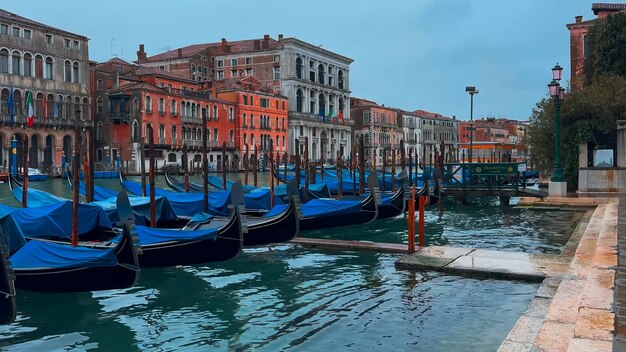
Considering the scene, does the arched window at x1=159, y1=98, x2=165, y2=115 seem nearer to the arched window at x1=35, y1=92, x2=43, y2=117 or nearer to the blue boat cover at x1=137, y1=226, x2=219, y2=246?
the arched window at x1=35, y1=92, x2=43, y2=117

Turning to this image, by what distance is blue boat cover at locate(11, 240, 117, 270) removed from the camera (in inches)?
232

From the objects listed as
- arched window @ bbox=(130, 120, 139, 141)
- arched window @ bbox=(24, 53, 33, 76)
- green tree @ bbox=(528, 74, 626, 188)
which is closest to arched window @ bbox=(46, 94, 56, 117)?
arched window @ bbox=(24, 53, 33, 76)

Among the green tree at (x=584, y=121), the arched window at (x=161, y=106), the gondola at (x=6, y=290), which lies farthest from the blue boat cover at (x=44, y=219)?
the arched window at (x=161, y=106)

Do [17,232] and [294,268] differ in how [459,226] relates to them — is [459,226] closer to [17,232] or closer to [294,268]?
[294,268]

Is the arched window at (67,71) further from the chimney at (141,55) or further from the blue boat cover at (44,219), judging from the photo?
the blue boat cover at (44,219)

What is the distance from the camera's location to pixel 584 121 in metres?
14.6

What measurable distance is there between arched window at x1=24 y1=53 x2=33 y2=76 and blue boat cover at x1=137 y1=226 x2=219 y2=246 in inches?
1012

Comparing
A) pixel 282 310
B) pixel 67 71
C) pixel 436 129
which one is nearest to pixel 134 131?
pixel 67 71

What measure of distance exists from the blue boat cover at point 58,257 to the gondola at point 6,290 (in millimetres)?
1009

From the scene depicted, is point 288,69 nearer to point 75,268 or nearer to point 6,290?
point 75,268

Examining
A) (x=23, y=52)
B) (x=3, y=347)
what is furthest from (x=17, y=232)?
(x=23, y=52)

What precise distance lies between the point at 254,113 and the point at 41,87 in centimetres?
1420

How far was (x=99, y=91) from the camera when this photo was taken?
3369cm

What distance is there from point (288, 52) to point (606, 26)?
27.5 meters
